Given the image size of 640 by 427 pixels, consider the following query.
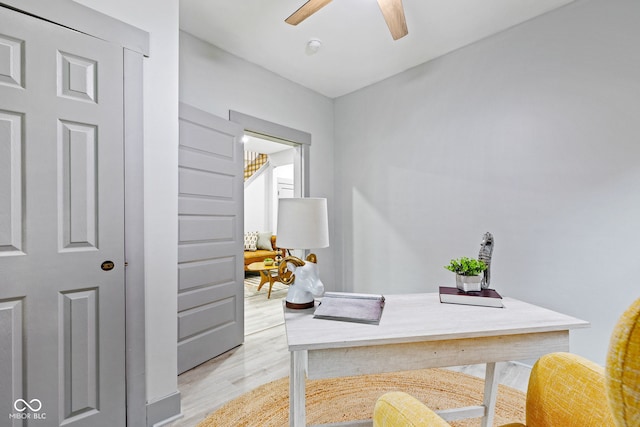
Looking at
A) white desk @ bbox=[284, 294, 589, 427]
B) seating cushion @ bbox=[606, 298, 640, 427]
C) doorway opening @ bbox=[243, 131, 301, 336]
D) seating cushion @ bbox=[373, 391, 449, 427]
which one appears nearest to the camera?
seating cushion @ bbox=[606, 298, 640, 427]

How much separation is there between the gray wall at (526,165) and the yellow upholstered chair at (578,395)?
4.98 ft

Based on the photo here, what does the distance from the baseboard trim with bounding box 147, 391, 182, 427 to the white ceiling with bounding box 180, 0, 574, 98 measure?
2534mm

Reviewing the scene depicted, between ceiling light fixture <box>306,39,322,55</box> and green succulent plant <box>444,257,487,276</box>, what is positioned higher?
ceiling light fixture <box>306,39,322,55</box>

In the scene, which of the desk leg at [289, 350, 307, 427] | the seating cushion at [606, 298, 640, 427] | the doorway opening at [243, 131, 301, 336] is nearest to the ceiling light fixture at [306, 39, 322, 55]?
the desk leg at [289, 350, 307, 427]

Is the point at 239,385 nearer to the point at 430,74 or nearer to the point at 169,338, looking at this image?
the point at 169,338

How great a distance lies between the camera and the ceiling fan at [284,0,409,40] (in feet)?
5.58

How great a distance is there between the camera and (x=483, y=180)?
98.7 inches

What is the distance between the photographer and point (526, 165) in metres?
2.28

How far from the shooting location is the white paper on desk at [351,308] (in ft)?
3.99

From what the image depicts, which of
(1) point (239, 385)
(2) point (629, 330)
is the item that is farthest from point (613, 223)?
(1) point (239, 385)

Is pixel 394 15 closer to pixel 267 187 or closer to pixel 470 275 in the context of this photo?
pixel 470 275

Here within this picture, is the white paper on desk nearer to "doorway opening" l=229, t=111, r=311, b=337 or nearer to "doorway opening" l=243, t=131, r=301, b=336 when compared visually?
"doorway opening" l=229, t=111, r=311, b=337

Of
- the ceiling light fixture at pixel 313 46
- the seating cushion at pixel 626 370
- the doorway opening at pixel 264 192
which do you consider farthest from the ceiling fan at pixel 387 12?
the doorway opening at pixel 264 192

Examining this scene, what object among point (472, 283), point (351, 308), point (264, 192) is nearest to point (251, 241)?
point (264, 192)
